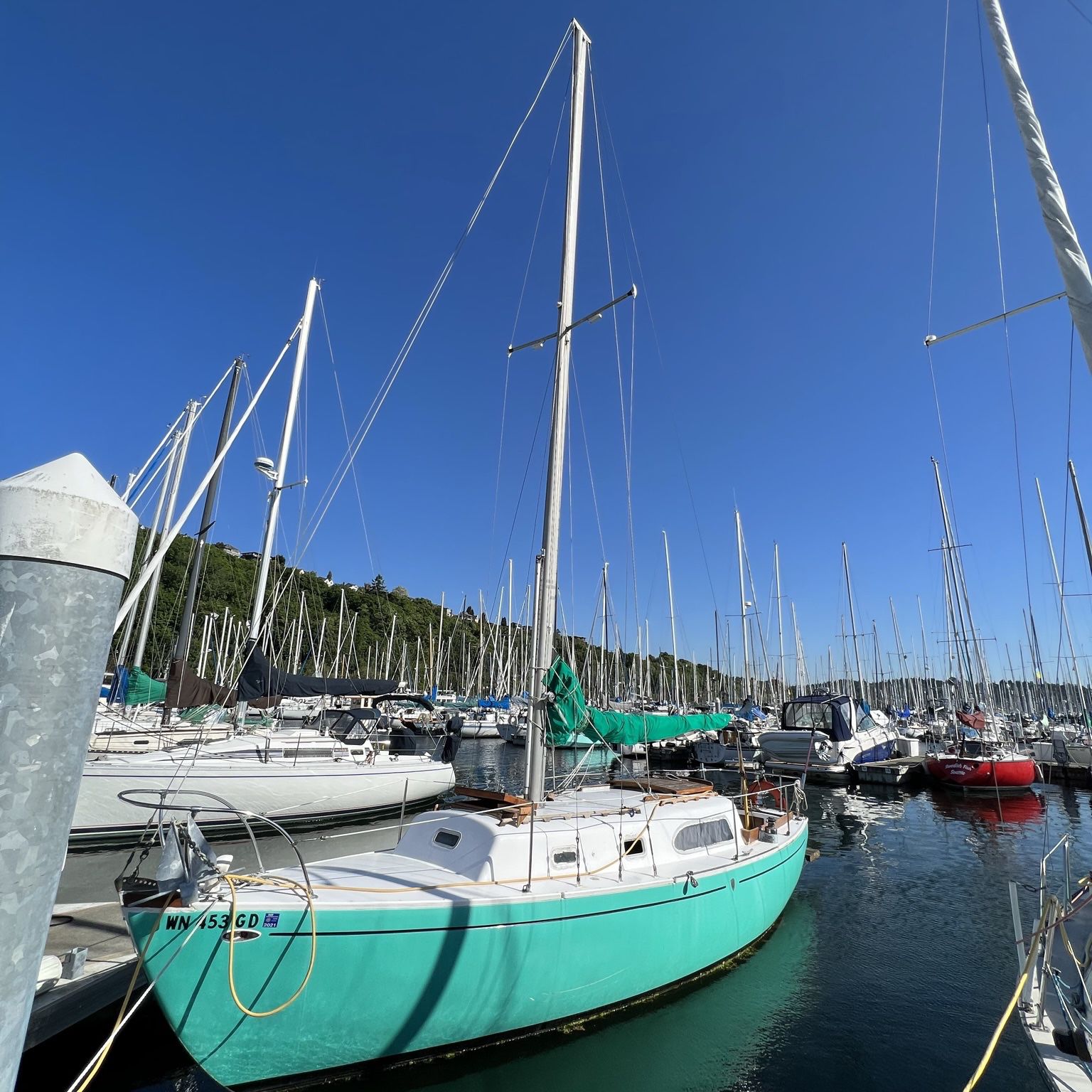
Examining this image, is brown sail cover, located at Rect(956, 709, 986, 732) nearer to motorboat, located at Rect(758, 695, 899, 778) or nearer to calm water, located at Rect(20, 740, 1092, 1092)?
motorboat, located at Rect(758, 695, 899, 778)

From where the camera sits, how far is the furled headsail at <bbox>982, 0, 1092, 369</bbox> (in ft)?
15.2

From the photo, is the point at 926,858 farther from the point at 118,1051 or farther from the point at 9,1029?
the point at 9,1029

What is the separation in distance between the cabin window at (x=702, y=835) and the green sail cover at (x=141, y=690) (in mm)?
17417

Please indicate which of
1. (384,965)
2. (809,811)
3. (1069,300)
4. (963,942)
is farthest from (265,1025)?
(809,811)

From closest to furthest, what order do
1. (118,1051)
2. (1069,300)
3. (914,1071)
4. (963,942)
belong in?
(1069,300), (118,1051), (914,1071), (963,942)

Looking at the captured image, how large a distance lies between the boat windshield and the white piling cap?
31.3 m

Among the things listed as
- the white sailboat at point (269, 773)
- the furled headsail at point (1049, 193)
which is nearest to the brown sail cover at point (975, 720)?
the white sailboat at point (269, 773)

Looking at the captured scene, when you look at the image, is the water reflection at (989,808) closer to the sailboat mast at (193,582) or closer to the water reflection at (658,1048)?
the water reflection at (658,1048)

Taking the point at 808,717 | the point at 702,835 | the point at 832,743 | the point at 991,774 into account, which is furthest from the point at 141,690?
the point at 808,717

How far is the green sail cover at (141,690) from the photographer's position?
20.0m

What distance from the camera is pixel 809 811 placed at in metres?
24.1

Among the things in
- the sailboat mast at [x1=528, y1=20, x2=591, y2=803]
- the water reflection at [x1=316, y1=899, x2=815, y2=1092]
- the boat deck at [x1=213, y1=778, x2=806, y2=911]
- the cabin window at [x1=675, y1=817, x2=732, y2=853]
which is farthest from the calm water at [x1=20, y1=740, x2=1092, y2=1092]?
the sailboat mast at [x1=528, y1=20, x2=591, y2=803]

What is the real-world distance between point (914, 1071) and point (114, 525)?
33.6 feet

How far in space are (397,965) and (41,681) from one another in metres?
6.04
